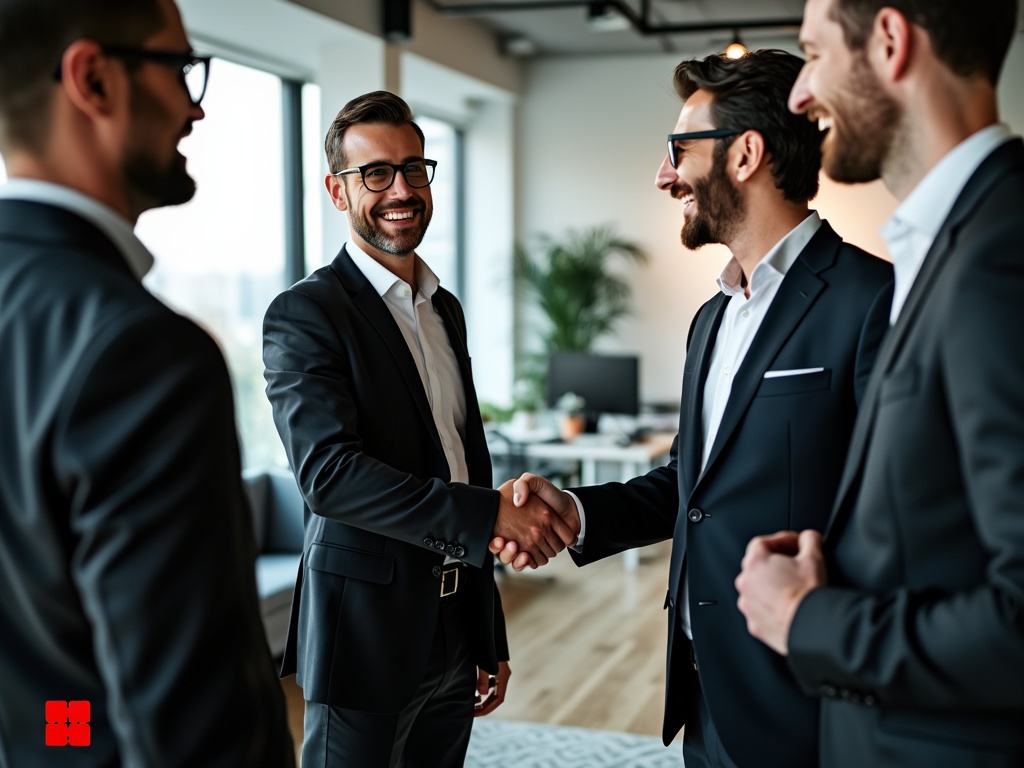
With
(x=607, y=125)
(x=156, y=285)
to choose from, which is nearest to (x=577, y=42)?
(x=607, y=125)

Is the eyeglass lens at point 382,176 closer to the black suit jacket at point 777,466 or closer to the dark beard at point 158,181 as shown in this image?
the black suit jacket at point 777,466

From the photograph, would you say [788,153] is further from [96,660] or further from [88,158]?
[96,660]

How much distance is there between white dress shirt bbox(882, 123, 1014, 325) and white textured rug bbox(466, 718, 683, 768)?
10.1 feet

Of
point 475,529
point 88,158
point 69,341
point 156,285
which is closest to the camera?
point 69,341

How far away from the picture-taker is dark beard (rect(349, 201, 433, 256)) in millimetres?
2465

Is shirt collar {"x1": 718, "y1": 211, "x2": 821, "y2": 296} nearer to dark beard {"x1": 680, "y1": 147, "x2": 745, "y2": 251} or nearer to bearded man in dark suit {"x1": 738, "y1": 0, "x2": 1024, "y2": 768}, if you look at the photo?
dark beard {"x1": 680, "y1": 147, "x2": 745, "y2": 251}

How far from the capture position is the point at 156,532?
0.99m

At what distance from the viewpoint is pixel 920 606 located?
1.16 m

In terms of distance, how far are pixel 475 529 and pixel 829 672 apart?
1088 mm

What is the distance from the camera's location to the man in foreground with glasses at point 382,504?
2.17 metres

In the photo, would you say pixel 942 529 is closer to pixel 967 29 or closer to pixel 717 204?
pixel 967 29

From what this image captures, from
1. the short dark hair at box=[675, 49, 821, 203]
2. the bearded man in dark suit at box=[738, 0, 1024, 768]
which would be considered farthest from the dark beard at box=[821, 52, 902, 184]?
the short dark hair at box=[675, 49, 821, 203]

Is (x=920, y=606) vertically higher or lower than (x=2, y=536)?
lower

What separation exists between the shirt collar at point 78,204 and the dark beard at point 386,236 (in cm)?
134
